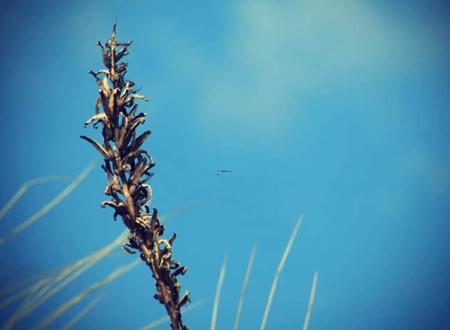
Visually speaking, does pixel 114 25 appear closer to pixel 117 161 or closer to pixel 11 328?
pixel 117 161

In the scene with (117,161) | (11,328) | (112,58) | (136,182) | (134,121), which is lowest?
(11,328)

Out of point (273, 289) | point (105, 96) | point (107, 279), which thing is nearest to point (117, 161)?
point (105, 96)

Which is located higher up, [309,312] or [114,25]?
[114,25]

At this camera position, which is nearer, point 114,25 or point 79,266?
point 79,266

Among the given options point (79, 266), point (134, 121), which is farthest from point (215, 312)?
point (134, 121)

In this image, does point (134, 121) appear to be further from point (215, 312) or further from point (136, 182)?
point (215, 312)

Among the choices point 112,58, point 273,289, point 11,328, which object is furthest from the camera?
point 112,58

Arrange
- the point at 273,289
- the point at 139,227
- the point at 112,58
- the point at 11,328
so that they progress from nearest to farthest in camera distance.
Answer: the point at 11,328 → the point at 273,289 → the point at 139,227 → the point at 112,58
